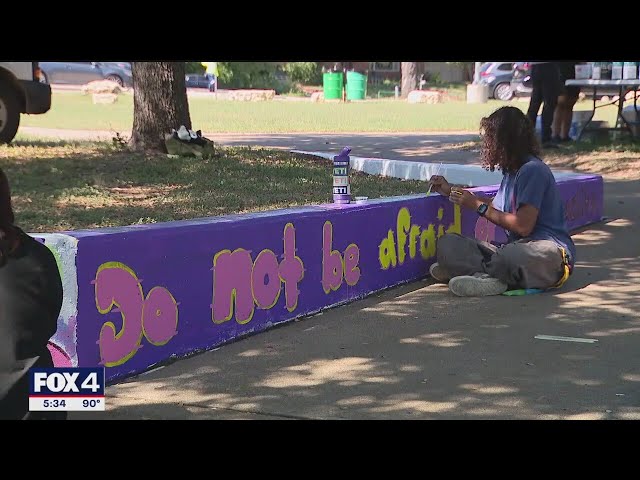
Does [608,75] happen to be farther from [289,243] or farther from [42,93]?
[289,243]

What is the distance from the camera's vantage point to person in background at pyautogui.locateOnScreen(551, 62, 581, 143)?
1516 cm

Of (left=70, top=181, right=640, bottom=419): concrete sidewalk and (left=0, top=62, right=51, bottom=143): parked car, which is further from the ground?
(left=0, top=62, right=51, bottom=143): parked car

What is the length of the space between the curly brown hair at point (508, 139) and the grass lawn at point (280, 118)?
13.6 m

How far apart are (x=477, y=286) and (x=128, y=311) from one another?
281cm

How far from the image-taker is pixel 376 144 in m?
17.6

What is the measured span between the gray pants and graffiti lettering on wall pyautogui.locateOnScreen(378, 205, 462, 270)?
0.35 m

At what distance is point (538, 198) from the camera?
690 cm

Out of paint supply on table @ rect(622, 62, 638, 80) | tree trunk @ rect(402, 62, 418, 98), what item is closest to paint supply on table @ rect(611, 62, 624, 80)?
paint supply on table @ rect(622, 62, 638, 80)

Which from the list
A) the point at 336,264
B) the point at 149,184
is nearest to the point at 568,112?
the point at 149,184

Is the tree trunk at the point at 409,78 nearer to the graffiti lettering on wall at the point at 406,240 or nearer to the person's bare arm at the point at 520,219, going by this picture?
the graffiti lettering on wall at the point at 406,240

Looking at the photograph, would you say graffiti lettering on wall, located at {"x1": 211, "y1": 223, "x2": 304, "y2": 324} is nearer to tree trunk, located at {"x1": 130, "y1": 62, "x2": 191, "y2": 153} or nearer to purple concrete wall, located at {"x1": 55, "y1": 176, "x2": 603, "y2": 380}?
purple concrete wall, located at {"x1": 55, "y1": 176, "x2": 603, "y2": 380}

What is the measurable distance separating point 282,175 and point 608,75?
6.41m

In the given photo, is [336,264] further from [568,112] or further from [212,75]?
[212,75]

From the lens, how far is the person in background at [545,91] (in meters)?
14.2
